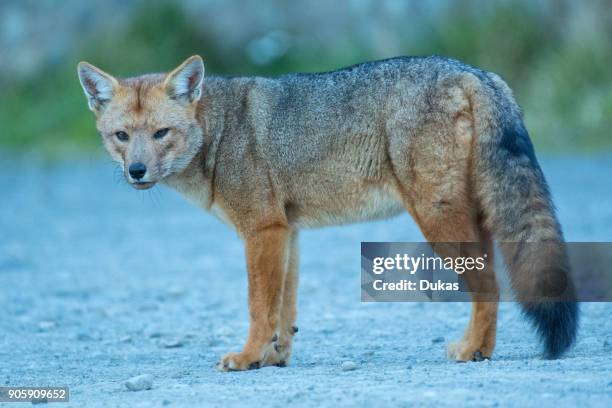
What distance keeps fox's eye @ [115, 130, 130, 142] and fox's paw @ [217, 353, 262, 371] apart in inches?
66.3

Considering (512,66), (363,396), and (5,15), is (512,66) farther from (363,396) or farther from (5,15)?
(363,396)

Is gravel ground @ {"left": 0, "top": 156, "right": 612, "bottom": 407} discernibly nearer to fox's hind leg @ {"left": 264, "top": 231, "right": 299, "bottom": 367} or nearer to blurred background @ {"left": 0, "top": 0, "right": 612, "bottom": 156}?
fox's hind leg @ {"left": 264, "top": 231, "right": 299, "bottom": 367}

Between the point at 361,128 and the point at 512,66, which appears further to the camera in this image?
the point at 512,66

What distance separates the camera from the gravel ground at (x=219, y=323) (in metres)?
6.39

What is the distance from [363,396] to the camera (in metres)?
6.13

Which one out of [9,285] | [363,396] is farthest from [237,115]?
[9,285]

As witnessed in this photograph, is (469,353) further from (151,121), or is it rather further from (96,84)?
(96,84)

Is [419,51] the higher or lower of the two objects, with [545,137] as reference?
higher

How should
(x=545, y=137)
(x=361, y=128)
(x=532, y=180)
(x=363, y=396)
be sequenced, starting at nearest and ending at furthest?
(x=363, y=396), (x=532, y=180), (x=361, y=128), (x=545, y=137)

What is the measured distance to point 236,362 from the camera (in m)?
7.70

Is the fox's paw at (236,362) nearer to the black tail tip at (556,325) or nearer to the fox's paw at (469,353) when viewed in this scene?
the fox's paw at (469,353)

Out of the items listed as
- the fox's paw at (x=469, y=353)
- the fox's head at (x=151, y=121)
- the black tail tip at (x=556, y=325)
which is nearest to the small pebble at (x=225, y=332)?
the fox's head at (x=151, y=121)

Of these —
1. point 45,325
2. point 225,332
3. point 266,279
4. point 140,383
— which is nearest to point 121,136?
point 266,279

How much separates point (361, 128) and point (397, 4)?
19.3 meters
